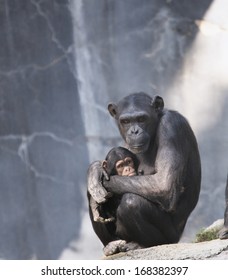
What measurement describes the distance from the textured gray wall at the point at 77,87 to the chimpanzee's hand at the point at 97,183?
13.9ft

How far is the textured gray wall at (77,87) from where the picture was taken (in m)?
9.86

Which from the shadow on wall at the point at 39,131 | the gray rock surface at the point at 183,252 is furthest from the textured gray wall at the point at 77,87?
the gray rock surface at the point at 183,252

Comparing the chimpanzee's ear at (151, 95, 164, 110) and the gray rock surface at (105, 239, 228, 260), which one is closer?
the gray rock surface at (105, 239, 228, 260)

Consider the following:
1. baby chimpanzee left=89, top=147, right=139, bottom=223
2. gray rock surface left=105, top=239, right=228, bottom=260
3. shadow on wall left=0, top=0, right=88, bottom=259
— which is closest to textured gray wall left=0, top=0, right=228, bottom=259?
shadow on wall left=0, top=0, right=88, bottom=259

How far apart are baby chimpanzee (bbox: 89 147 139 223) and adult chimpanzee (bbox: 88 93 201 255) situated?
0.05 metres

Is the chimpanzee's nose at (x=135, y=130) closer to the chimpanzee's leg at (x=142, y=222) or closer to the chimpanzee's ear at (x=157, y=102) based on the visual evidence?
the chimpanzee's ear at (x=157, y=102)

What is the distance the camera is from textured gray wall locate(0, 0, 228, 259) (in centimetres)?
986

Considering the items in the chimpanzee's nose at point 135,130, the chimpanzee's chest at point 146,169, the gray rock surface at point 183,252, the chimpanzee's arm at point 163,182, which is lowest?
the gray rock surface at point 183,252

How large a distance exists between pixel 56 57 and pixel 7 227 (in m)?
1.82

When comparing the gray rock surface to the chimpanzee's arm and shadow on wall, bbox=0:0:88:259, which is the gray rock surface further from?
shadow on wall, bbox=0:0:88:259

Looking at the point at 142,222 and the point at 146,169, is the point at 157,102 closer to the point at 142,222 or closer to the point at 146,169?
the point at 146,169

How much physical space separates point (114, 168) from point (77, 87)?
4.48m

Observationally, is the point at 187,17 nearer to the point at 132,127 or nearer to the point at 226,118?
the point at 226,118

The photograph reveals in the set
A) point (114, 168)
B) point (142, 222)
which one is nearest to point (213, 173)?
point (114, 168)
